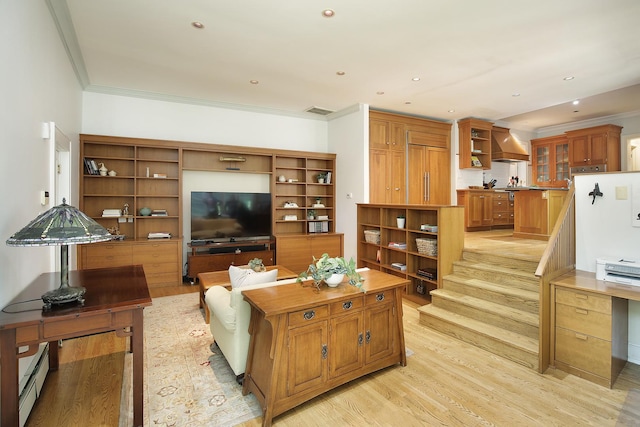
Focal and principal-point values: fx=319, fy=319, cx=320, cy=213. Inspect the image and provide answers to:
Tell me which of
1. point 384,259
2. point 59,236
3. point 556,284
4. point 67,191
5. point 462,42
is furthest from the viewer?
point 384,259

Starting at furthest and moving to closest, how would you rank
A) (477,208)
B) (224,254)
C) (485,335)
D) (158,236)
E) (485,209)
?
1. (485,209)
2. (477,208)
3. (224,254)
4. (158,236)
5. (485,335)

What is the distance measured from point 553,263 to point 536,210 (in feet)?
11.4

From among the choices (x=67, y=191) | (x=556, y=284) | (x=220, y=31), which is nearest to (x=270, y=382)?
(x=556, y=284)

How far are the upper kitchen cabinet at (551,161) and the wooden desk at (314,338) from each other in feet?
26.9

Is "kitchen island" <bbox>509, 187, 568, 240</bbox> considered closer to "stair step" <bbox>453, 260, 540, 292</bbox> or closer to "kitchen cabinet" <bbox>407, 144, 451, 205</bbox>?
"kitchen cabinet" <bbox>407, 144, 451, 205</bbox>

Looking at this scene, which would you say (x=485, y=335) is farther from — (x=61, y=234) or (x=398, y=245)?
(x=61, y=234)

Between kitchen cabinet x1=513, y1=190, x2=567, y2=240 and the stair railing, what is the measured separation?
2.67 meters

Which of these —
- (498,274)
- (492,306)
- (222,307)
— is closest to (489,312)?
(492,306)

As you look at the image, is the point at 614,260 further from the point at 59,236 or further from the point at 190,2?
→ the point at 190,2

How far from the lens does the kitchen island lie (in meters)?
5.52

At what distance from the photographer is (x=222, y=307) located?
101 inches

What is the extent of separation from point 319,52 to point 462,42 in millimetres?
1615

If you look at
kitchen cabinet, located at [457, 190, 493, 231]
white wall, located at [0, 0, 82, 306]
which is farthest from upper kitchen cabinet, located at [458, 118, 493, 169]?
white wall, located at [0, 0, 82, 306]

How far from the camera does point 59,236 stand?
1711mm
